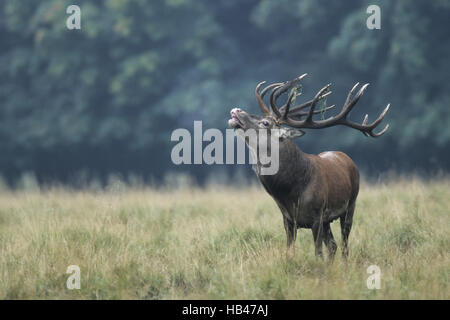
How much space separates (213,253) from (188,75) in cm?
1317

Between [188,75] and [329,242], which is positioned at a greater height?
[188,75]

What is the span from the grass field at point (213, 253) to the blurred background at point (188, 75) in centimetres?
811

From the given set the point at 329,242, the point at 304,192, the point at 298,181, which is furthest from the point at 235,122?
the point at 329,242

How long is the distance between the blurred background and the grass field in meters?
8.11

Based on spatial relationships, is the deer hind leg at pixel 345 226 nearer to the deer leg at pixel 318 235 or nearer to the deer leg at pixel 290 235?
the deer leg at pixel 318 235

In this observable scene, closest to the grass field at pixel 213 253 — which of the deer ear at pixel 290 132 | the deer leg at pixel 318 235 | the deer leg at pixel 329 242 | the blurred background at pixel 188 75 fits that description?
the deer leg at pixel 318 235

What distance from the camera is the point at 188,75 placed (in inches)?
742

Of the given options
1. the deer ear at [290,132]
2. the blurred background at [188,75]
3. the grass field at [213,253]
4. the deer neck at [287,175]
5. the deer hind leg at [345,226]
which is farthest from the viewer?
the blurred background at [188,75]

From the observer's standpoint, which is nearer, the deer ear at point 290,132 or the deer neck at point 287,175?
the deer neck at point 287,175

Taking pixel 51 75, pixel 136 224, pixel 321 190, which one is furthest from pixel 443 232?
pixel 51 75

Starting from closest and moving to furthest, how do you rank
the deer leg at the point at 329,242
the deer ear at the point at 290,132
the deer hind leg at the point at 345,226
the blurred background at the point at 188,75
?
the deer ear at the point at 290,132 → the deer leg at the point at 329,242 → the deer hind leg at the point at 345,226 → the blurred background at the point at 188,75

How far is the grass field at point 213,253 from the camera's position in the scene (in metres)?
5.17

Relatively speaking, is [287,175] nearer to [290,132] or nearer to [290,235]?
[290,132]

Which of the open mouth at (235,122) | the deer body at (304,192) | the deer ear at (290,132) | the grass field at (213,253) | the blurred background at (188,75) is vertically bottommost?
the grass field at (213,253)
